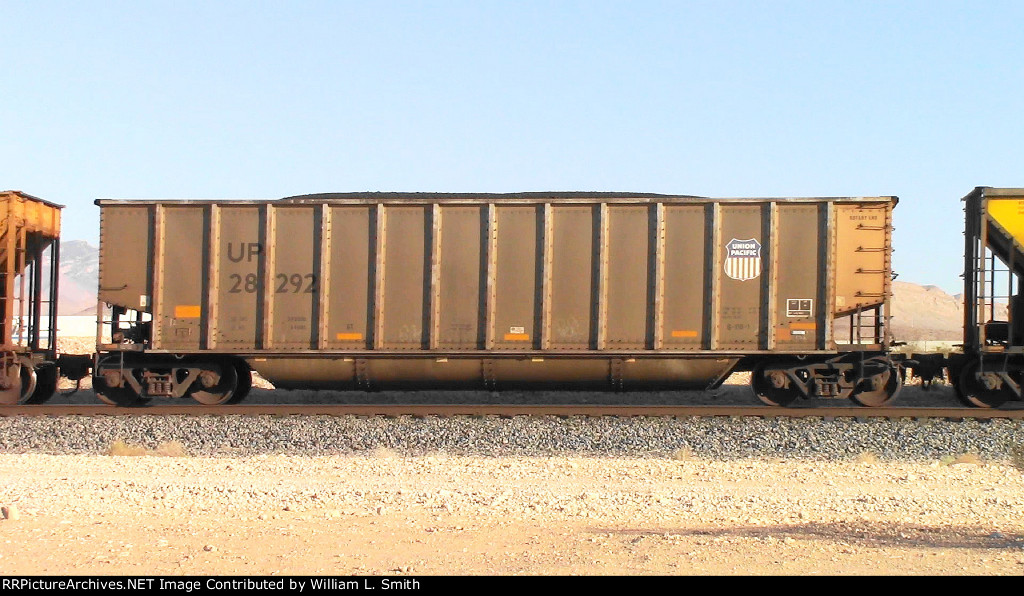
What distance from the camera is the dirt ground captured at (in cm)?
580

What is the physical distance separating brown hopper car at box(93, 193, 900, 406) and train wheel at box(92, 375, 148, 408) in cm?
15

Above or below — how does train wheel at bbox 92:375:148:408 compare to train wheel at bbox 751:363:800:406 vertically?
below

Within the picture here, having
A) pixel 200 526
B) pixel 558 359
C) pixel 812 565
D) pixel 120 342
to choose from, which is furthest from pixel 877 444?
pixel 120 342

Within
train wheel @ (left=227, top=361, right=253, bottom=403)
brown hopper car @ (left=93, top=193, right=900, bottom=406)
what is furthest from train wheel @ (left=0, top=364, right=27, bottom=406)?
train wheel @ (left=227, top=361, right=253, bottom=403)

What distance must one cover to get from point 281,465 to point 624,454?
13.7 ft

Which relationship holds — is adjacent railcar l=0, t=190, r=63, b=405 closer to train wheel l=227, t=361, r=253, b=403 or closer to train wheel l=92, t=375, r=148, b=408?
train wheel l=92, t=375, r=148, b=408

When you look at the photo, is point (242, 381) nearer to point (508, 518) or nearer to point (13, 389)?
point (13, 389)

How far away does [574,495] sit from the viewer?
8.07 m

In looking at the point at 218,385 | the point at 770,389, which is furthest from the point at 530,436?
the point at 218,385

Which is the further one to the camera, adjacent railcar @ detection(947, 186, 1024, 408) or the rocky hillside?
the rocky hillside

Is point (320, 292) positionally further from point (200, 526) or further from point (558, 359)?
point (200, 526)

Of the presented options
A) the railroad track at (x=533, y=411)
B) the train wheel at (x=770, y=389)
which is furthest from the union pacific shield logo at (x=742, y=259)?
the railroad track at (x=533, y=411)

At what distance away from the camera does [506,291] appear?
46.8 feet

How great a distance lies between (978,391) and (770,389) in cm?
331
